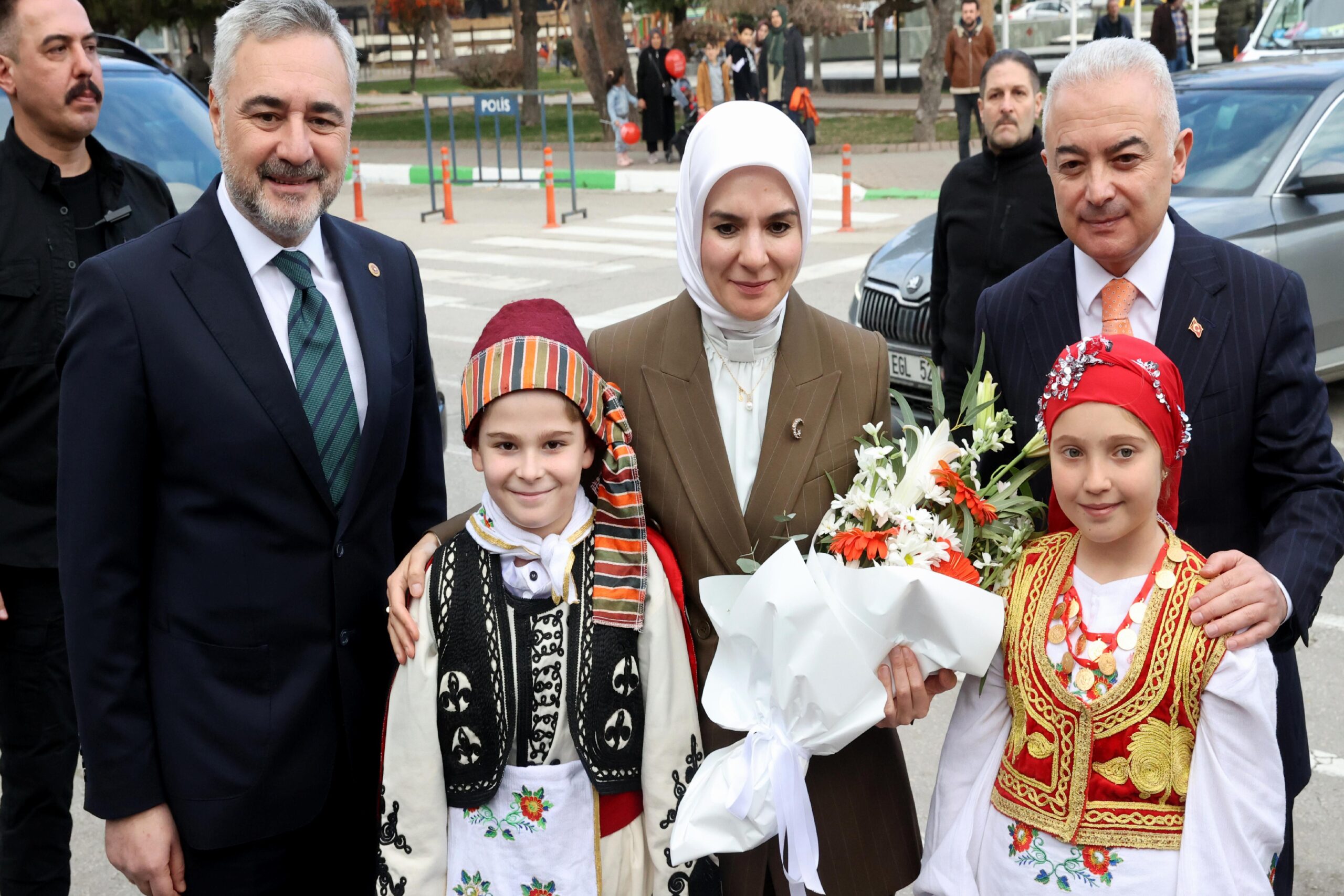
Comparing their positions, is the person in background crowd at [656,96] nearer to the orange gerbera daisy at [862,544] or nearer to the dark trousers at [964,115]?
the dark trousers at [964,115]

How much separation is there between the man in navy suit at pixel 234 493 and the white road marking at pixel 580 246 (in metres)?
11.3

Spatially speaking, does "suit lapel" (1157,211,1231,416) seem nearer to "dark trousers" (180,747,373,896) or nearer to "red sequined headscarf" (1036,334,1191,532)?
"red sequined headscarf" (1036,334,1191,532)

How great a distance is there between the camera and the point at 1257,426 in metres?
2.66

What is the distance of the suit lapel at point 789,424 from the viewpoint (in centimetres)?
270

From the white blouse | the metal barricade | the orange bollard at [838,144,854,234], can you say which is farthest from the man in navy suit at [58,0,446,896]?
the metal barricade

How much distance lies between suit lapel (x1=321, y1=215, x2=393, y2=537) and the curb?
14.9 meters

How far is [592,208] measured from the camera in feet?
60.6

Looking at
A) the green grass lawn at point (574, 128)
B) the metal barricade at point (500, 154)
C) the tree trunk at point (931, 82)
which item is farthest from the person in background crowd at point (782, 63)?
the metal barricade at point (500, 154)

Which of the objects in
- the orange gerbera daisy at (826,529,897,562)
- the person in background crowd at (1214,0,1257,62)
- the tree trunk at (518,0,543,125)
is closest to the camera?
the orange gerbera daisy at (826,529,897,562)

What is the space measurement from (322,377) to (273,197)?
1.18 feet

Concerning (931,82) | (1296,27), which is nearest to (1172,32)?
(931,82)

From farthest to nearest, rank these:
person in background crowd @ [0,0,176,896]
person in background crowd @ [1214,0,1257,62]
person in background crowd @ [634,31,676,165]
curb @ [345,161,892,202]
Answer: person in background crowd @ [1214,0,1257,62], person in background crowd @ [634,31,676,165], curb @ [345,161,892,202], person in background crowd @ [0,0,176,896]

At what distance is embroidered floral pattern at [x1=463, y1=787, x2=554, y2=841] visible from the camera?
2.59 metres

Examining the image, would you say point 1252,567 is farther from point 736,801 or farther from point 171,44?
point 171,44
